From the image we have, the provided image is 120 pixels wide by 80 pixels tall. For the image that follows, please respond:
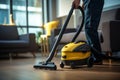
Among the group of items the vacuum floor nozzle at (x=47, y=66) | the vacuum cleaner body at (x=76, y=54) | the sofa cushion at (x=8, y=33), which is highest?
the sofa cushion at (x=8, y=33)

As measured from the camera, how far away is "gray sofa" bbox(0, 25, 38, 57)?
171 inches

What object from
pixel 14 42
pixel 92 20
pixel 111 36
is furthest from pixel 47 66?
pixel 14 42

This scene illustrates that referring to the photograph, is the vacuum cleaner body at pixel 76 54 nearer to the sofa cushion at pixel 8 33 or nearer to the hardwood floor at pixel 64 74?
the hardwood floor at pixel 64 74

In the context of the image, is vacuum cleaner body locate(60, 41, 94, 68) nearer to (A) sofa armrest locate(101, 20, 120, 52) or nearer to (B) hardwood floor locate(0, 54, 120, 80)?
(B) hardwood floor locate(0, 54, 120, 80)

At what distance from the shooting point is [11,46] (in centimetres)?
436

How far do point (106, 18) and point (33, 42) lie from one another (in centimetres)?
160

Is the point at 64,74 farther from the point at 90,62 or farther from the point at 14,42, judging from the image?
the point at 14,42

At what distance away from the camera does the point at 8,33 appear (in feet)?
16.1

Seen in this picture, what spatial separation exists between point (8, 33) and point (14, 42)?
0.60 meters

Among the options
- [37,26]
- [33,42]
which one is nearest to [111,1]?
[33,42]

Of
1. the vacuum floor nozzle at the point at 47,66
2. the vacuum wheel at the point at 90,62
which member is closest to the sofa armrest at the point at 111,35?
the vacuum wheel at the point at 90,62

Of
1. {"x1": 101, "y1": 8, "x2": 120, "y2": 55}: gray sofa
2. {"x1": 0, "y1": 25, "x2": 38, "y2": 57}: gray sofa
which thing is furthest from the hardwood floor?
{"x1": 0, "y1": 25, "x2": 38, "y2": 57}: gray sofa

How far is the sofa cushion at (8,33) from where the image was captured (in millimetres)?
4852

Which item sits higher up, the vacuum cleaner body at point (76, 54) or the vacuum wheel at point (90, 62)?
the vacuum cleaner body at point (76, 54)
